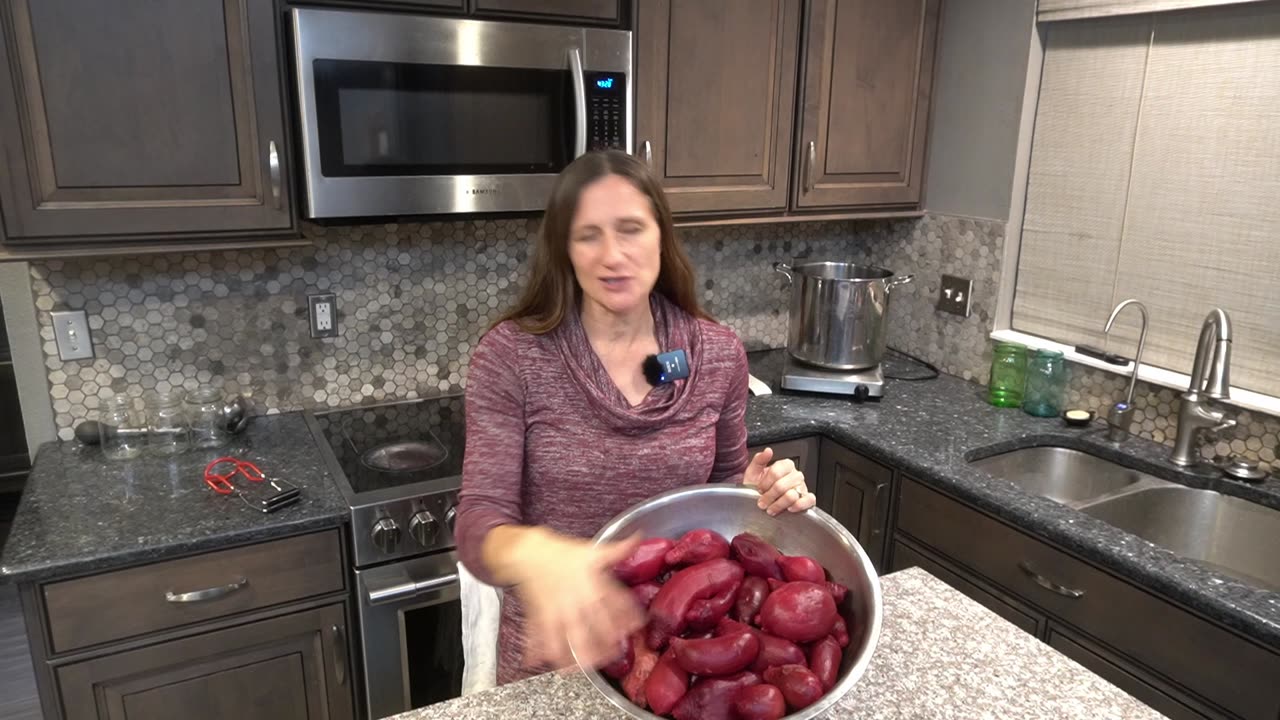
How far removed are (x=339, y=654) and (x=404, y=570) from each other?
0.22 metres

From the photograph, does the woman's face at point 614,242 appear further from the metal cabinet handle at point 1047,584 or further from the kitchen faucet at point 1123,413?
the kitchen faucet at point 1123,413

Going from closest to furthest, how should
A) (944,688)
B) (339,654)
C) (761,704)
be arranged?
1. (761,704)
2. (944,688)
3. (339,654)

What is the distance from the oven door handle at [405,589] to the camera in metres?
1.71

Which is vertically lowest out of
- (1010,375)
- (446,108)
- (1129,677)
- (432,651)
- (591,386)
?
(432,651)

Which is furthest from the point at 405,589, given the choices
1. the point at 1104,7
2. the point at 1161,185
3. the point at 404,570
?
the point at 1104,7

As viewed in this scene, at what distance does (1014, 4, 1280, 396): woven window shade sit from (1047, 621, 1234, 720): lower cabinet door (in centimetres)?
75

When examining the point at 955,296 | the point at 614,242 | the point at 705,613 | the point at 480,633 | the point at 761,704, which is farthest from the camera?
the point at 955,296

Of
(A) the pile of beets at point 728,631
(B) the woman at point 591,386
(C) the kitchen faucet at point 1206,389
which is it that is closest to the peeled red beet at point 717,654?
(A) the pile of beets at point 728,631

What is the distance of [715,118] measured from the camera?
216 cm

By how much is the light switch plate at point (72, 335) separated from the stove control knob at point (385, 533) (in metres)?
0.85

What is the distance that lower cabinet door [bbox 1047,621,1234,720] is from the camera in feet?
4.86

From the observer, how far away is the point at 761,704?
773 mm

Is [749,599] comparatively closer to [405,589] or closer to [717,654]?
[717,654]

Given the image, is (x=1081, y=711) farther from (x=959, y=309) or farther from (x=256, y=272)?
(x=256, y=272)
